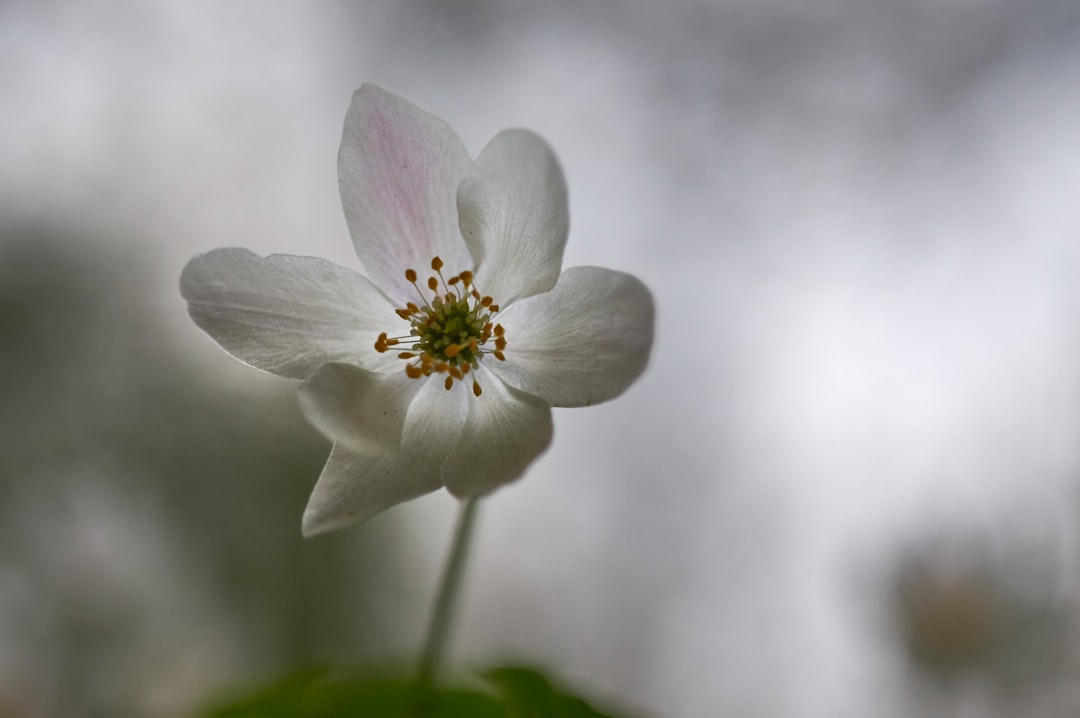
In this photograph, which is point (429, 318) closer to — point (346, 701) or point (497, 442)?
point (497, 442)

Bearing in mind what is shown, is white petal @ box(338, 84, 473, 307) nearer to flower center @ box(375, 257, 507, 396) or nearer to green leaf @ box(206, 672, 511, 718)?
flower center @ box(375, 257, 507, 396)

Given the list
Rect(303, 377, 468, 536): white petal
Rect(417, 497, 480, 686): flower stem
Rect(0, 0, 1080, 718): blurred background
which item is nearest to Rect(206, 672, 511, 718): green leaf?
Rect(417, 497, 480, 686): flower stem

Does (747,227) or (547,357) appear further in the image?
(747,227)

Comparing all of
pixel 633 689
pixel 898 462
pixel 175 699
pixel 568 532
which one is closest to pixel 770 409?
pixel 898 462

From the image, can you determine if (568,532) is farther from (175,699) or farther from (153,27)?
(153,27)

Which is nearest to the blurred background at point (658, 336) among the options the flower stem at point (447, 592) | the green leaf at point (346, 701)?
the green leaf at point (346, 701)

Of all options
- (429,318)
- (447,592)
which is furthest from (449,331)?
(447,592)
